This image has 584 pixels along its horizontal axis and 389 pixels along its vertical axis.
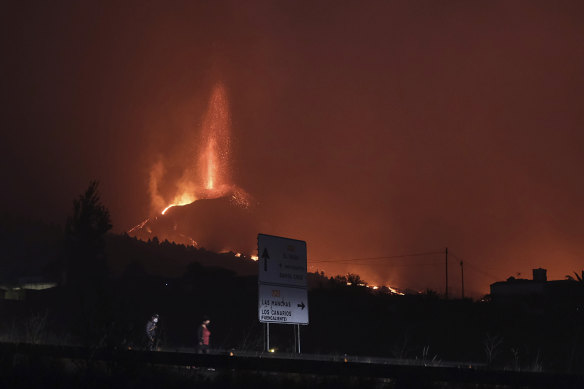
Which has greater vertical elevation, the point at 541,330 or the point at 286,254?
the point at 286,254

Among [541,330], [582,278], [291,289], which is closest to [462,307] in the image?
[541,330]

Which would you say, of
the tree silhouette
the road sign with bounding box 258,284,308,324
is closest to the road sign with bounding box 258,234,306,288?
the road sign with bounding box 258,284,308,324

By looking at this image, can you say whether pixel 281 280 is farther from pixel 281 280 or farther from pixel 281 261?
pixel 281 261

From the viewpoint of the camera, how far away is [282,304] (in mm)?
21188

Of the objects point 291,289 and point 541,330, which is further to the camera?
point 541,330

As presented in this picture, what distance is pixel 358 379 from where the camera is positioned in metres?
11.8

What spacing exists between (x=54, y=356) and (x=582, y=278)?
215ft

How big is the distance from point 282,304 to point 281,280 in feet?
2.34

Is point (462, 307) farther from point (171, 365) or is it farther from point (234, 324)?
point (171, 365)

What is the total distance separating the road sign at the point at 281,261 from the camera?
20.6 meters

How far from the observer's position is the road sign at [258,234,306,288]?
20.6 meters

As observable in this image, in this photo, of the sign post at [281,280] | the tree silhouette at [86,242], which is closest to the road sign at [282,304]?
the sign post at [281,280]

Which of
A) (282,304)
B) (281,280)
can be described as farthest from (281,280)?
(282,304)

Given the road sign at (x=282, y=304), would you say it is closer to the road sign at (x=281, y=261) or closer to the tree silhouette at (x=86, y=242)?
the road sign at (x=281, y=261)
